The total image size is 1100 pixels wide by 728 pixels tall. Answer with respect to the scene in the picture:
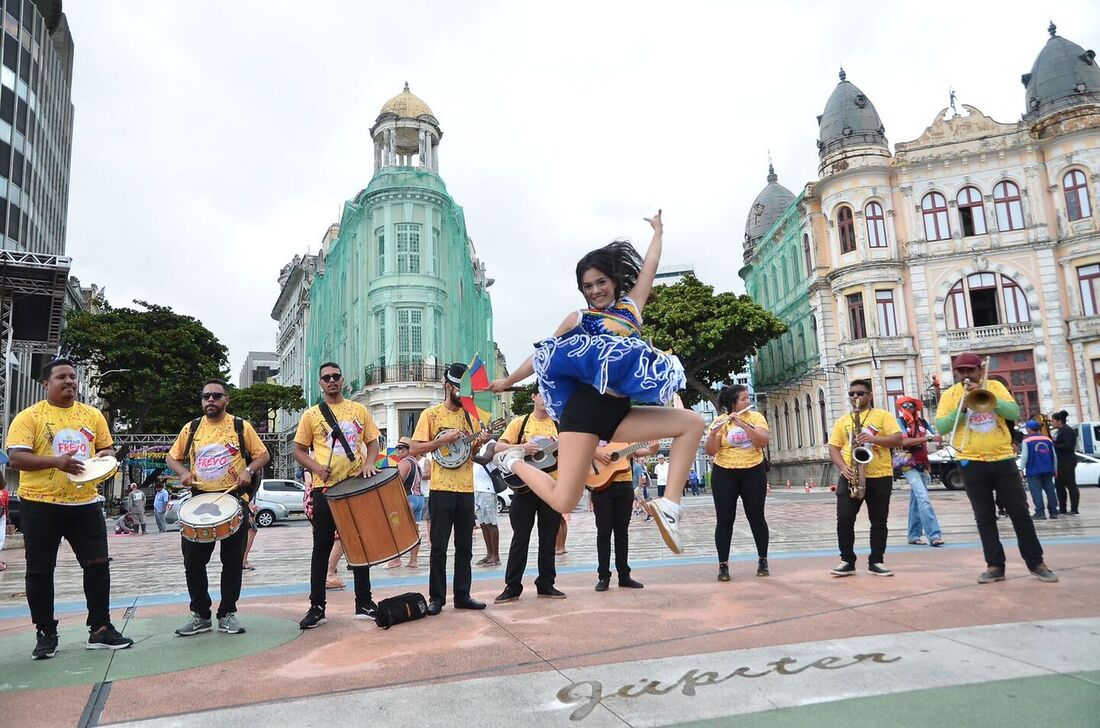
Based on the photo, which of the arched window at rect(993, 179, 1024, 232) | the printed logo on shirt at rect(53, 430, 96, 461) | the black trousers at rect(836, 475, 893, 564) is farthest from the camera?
the arched window at rect(993, 179, 1024, 232)

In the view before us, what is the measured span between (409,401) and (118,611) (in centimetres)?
2964

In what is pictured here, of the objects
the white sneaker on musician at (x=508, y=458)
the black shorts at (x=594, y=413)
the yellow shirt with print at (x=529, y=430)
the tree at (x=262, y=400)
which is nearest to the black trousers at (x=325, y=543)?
the white sneaker on musician at (x=508, y=458)

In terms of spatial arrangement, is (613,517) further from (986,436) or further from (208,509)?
(208,509)

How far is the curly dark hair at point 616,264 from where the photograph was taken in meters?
4.50

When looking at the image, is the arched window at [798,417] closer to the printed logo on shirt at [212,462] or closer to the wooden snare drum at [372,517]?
the wooden snare drum at [372,517]

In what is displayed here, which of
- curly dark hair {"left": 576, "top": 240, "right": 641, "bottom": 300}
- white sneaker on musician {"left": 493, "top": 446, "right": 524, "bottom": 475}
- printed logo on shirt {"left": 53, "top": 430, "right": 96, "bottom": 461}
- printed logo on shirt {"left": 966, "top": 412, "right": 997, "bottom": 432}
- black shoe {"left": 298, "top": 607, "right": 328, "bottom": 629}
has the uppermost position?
curly dark hair {"left": 576, "top": 240, "right": 641, "bottom": 300}

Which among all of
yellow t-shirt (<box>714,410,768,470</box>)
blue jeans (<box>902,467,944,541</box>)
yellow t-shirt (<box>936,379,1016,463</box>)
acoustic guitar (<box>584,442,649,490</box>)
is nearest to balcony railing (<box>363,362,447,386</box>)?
blue jeans (<box>902,467,944,541</box>)

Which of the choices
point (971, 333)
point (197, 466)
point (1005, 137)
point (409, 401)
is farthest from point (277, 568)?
point (1005, 137)

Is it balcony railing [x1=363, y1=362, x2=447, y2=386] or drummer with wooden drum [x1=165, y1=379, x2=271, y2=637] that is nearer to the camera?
drummer with wooden drum [x1=165, y1=379, x2=271, y2=637]

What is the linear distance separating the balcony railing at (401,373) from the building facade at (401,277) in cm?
5

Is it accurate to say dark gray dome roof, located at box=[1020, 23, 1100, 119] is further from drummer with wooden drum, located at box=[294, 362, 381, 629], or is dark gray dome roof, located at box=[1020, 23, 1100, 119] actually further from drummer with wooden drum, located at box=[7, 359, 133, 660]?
drummer with wooden drum, located at box=[7, 359, 133, 660]

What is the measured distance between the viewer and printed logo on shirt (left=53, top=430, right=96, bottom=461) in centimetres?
504

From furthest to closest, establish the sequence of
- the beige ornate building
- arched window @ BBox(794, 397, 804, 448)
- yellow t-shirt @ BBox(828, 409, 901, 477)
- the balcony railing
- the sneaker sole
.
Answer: arched window @ BBox(794, 397, 804, 448) → the balcony railing → the beige ornate building → yellow t-shirt @ BBox(828, 409, 901, 477) → the sneaker sole

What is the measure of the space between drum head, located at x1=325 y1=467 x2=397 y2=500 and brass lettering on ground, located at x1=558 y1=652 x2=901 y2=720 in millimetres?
2664
